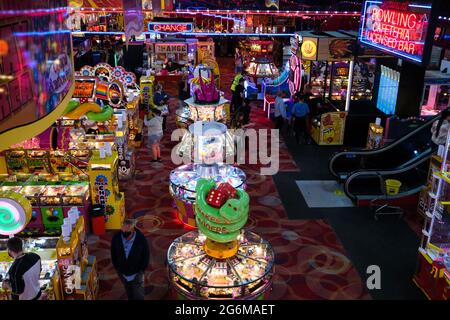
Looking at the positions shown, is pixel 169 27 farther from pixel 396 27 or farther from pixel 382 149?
pixel 396 27

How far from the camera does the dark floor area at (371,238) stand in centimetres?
630

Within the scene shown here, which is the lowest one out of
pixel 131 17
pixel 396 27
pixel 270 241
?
pixel 270 241

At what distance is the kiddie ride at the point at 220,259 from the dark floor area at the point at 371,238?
1.93 meters

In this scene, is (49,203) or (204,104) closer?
(49,203)

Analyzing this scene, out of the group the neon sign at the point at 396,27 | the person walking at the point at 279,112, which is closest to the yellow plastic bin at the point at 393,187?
the neon sign at the point at 396,27

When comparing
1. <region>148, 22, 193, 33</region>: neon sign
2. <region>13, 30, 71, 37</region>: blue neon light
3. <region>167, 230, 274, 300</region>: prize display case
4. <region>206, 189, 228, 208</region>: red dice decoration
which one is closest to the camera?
<region>13, 30, 71, 37</region>: blue neon light

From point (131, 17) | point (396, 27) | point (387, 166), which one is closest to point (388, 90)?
point (387, 166)

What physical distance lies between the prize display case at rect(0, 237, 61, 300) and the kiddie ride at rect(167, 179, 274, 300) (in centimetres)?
127

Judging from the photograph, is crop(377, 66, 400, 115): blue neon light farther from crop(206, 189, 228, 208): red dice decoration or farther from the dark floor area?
crop(206, 189, 228, 208): red dice decoration

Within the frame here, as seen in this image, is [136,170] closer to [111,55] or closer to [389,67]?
[389,67]

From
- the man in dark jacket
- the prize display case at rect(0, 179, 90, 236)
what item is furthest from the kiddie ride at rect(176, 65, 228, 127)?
the man in dark jacket

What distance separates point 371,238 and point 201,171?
10.1 feet

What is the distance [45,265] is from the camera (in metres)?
5.31

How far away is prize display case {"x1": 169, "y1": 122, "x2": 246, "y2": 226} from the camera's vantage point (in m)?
7.51
